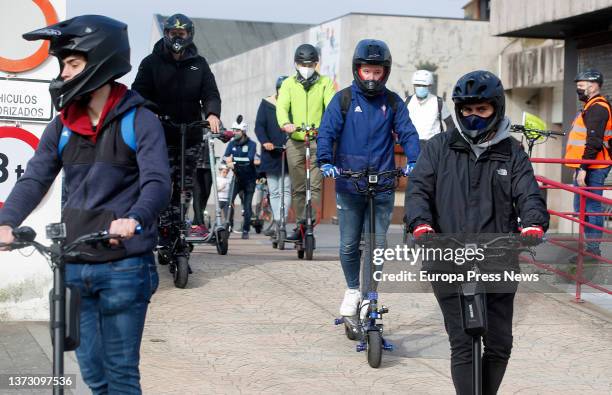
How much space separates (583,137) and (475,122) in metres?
A: 6.94

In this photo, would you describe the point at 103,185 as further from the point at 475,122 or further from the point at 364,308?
the point at 364,308

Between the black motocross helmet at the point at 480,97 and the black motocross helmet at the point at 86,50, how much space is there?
1667mm

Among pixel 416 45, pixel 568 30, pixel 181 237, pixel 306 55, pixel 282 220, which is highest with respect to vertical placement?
pixel 416 45

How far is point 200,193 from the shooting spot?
10.2 m

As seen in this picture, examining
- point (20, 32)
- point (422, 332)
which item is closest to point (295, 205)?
point (422, 332)

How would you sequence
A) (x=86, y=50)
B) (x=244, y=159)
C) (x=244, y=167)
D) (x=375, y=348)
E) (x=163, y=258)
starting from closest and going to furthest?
1. (x=86, y=50)
2. (x=375, y=348)
3. (x=163, y=258)
4. (x=244, y=159)
5. (x=244, y=167)

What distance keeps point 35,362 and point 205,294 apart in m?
2.46

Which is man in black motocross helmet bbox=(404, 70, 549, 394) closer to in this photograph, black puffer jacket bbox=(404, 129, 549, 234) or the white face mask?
black puffer jacket bbox=(404, 129, 549, 234)

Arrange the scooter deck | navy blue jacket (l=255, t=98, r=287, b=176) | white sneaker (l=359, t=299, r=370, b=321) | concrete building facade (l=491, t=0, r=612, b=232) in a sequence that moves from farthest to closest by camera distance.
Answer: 1. concrete building facade (l=491, t=0, r=612, b=232)
2. navy blue jacket (l=255, t=98, r=287, b=176)
3. the scooter deck
4. white sneaker (l=359, t=299, r=370, b=321)

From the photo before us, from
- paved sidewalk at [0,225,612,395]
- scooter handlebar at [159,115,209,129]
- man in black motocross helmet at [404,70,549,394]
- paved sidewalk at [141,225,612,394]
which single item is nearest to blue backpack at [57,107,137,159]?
man in black motocross helmet at [404,70,549,394]

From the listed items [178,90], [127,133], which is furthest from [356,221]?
[127,133]

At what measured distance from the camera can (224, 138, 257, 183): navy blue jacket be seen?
17812mm

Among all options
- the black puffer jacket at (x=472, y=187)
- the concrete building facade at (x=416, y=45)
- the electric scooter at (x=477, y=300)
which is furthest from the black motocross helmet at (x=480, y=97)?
the concrete building facade at (x=416, y=45)

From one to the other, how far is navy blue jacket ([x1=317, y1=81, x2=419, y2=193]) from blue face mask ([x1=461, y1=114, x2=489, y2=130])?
218 centimetres
